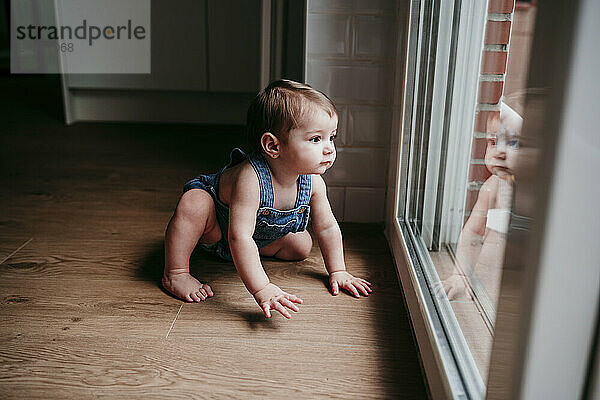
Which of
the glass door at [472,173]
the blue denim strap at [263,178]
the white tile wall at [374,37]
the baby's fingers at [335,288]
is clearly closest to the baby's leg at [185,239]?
the blue denim strap at [263,178]

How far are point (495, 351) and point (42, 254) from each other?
1.04 meters

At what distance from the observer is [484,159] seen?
2.66 ft

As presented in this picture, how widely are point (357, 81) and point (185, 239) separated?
584 mm

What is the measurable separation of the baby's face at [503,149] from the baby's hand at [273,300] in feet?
1.34

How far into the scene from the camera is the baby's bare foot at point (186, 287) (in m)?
1.10

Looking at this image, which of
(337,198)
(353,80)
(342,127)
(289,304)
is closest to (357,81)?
(353,80)

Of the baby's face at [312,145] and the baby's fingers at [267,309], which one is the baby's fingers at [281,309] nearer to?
the baby's fingers at [267,309]

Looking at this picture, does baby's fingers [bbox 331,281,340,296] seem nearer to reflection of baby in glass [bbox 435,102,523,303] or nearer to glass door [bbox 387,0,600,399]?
glass door [bbox 387,0,600,399]

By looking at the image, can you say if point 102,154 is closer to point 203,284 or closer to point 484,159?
point 203,284

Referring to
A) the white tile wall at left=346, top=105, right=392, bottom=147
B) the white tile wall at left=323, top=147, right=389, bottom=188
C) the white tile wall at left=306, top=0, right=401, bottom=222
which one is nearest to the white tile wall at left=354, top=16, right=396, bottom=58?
the white tile wall at left=306, top=0, right=401, bottom=222

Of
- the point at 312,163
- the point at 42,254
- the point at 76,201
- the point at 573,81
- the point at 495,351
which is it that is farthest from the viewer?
the point at 76,201

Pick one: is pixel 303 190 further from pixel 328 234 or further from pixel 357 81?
pixel 357 81

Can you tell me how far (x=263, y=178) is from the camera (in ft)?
3.55

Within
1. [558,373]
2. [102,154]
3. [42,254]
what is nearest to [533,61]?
[558,373]
